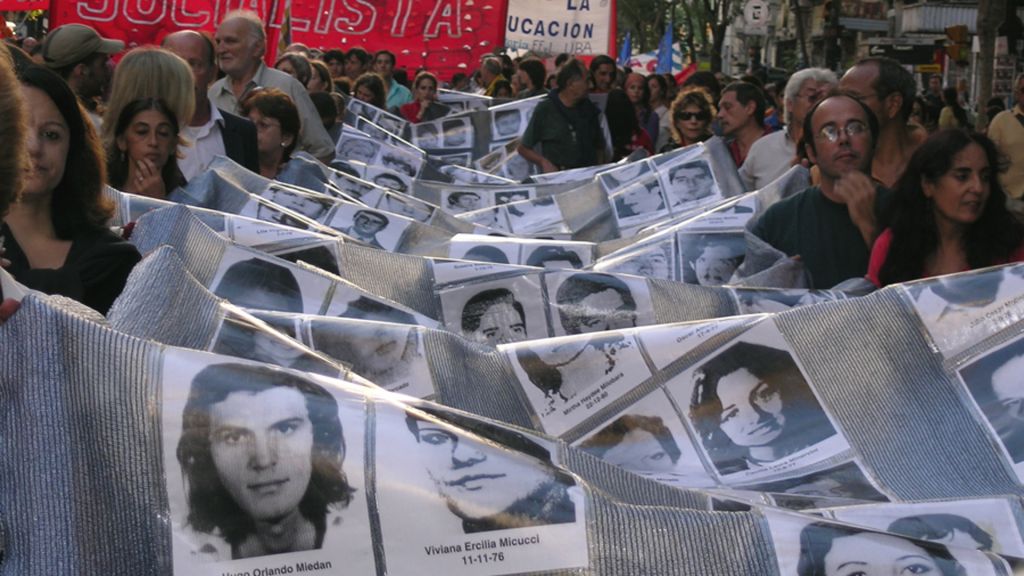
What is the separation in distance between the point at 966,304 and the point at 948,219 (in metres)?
1.33

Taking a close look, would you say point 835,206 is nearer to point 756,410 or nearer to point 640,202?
point 756,410

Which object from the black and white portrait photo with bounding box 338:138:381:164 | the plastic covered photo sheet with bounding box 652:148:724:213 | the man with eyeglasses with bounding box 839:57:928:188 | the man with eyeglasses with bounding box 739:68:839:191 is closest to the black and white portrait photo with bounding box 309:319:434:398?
the man with eyeglasses with bounding box 839:57:928:188

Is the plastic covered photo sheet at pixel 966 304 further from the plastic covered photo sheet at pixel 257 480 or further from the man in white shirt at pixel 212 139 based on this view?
the man in white shirt at pixel 212 139

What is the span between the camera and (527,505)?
218 cm

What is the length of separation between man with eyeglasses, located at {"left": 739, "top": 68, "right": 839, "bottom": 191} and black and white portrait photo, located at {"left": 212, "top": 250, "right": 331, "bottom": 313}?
3.63 m

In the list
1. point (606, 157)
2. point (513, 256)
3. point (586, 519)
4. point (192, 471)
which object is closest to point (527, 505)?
point (586, 519)

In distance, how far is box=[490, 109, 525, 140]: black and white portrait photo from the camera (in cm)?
1511

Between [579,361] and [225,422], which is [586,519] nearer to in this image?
[225,422]

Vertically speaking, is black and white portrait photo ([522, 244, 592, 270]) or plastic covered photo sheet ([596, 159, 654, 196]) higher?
plastic covered photo sheet ([596, 159, 654, 196])

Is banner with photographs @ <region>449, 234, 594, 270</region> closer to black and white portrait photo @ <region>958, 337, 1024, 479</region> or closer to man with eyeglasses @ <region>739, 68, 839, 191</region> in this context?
man with eyeglasses @ <region>739, 68, 839, 191</region>

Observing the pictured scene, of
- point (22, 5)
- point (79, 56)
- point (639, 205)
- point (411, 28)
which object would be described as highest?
point (22, 5)

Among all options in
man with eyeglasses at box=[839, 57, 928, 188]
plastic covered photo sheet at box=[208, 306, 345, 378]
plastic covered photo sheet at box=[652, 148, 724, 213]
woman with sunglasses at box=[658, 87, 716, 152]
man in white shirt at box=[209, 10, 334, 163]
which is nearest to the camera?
plastic covered photo sheet at box=[208, 306, 345, 378]

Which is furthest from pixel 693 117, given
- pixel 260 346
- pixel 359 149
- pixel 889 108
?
pixel 260 346

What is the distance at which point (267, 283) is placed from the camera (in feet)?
13.9
